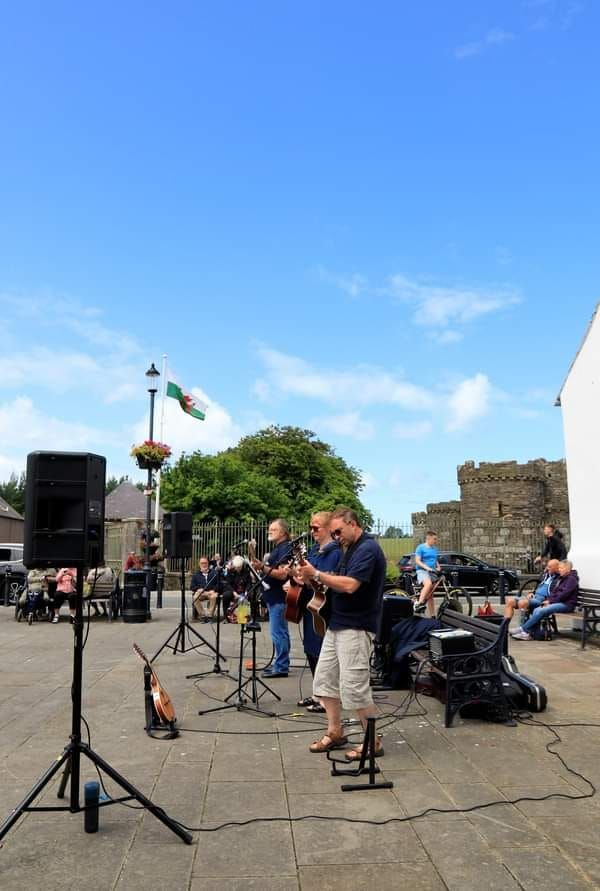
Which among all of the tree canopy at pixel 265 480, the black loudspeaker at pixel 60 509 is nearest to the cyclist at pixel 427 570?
the black loudspeaker at pixel 60 509

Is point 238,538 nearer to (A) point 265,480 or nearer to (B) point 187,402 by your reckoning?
(B) point 187,402

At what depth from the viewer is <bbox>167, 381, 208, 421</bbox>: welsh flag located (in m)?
25.9

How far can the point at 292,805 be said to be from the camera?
4250 millimetres

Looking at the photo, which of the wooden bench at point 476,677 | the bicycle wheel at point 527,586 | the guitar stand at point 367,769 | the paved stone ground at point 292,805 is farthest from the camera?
the bicycle wheel at point 527,586

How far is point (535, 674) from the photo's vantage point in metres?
8.71

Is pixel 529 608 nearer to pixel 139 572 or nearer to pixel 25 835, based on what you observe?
pixel 139 572

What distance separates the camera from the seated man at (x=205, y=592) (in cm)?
1499

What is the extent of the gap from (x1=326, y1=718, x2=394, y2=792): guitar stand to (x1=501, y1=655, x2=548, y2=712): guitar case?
227 cm

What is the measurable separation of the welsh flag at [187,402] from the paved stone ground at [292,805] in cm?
1895

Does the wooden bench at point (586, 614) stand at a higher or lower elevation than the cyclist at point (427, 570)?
lower

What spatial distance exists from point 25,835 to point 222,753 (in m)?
1.84

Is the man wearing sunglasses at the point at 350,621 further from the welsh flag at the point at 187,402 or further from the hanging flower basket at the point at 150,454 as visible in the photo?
the welsh flag at the point at 187,402

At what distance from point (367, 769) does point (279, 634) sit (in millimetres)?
3387

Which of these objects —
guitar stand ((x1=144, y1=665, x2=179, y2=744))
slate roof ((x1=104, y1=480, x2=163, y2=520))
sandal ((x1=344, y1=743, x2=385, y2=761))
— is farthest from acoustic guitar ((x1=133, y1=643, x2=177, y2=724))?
slate roof ((x1=104, y1=480, x2=163, y2=520))
